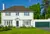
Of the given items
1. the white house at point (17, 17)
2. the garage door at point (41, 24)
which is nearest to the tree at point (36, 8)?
the white house at point (17, 17)

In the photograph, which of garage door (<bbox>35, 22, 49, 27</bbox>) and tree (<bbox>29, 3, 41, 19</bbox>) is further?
tree (<bbox>29, 3, 41, 19</bbox>)

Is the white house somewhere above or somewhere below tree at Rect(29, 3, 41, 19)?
below

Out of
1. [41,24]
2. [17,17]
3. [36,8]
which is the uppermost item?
[36,8]

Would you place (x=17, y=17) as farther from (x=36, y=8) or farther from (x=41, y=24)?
(x=36, y=8)

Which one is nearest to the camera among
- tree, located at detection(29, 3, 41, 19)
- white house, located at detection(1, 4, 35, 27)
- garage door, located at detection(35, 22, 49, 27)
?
garage door, located at detection(35, 22, 49, 27)

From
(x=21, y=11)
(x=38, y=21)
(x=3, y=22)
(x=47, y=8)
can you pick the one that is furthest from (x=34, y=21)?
(x=47, y=8)

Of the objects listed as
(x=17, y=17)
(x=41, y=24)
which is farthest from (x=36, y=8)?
(x=41, y=24)

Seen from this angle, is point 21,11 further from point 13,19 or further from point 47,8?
point 47,8

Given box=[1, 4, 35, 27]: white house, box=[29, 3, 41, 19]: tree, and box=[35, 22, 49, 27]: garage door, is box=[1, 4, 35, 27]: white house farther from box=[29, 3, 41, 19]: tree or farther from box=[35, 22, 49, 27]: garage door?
box=[29, 3, 41, 19]: tree

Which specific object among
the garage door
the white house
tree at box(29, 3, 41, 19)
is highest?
tree at box(29, 3, 41, 19)

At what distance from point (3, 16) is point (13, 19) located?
11.6 ft

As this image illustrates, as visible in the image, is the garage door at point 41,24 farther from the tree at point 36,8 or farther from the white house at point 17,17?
the tree at point 36,8

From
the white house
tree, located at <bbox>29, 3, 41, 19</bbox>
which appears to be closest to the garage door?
the white house

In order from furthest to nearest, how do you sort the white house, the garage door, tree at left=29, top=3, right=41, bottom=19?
tree at left=29, top=3, right=41, bottom=19
the white house
the garage door
